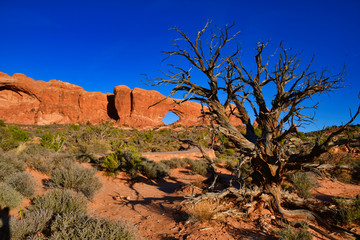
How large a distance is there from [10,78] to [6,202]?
195 ft

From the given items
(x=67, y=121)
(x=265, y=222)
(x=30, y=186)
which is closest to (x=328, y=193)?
(x=265, y=222)

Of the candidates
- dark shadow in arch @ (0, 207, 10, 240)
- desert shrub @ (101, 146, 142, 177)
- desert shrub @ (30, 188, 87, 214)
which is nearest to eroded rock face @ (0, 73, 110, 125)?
desert shrub @ (101, 146, 142, 177)

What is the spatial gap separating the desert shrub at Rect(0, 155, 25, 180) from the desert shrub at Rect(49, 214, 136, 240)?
3713 millimetres

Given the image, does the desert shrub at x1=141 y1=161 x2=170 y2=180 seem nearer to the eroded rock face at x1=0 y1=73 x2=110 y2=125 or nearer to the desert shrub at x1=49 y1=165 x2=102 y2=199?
the desert shrub at x1=49 y1=165 x2=102 y2=199

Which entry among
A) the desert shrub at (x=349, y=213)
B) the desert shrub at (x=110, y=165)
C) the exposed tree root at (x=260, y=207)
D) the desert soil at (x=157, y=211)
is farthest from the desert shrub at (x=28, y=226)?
the desert shrub at (x=349, y=213)

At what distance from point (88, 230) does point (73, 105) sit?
58.0m

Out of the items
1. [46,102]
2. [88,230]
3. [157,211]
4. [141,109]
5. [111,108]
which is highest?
[141,109]

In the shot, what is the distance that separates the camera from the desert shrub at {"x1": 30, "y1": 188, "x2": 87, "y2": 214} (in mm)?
3949

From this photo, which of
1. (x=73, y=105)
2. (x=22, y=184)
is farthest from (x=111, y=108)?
(x=22, y=184)

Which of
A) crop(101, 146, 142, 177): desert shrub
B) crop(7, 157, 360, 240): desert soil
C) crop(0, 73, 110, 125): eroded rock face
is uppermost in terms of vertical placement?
crop(0, 73, 110, 125): eroded rock face

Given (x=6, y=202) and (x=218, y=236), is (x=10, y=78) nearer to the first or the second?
(x=6, y=202)

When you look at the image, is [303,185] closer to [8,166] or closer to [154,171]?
[154,171]

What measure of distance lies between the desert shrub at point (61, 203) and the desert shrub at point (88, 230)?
2.81 ft

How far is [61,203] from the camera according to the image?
4.17 metres
